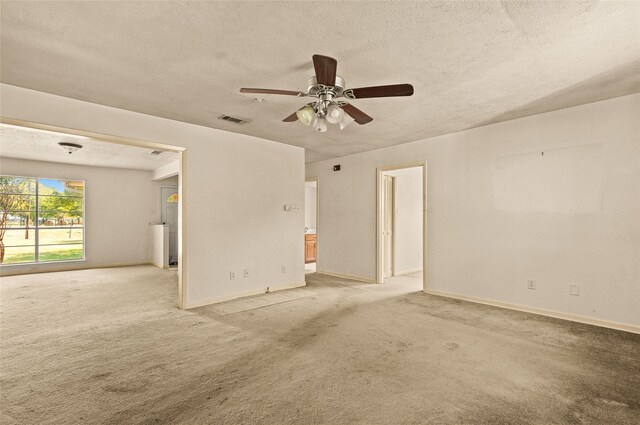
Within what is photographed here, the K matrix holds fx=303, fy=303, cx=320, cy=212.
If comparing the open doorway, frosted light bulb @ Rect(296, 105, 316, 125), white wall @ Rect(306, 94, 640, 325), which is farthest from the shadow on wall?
the open doorway

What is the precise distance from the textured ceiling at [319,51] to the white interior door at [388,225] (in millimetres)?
2892

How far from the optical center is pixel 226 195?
16.1ft

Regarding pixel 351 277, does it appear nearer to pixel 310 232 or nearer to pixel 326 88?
pixel 310 232

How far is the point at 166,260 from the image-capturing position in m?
8.11

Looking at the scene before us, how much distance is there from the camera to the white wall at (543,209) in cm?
355

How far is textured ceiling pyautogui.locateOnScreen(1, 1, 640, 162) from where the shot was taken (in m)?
2.07

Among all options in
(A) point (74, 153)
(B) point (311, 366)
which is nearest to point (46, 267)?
(A) point (74, 153)

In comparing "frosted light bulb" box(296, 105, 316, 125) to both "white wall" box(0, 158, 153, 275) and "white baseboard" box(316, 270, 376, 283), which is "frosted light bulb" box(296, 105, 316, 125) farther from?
"white wall" box(0, 158, 153, 275)

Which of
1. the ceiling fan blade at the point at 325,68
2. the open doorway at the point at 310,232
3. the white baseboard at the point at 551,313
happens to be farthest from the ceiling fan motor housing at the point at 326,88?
the open doorway at the point at 310,232

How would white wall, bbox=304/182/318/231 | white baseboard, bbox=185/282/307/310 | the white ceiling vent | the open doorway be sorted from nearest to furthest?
the white ceiling vent
white baseboard, bbox=185/282/307/310
the open doorway
white wall, bbox=304/182/318/231

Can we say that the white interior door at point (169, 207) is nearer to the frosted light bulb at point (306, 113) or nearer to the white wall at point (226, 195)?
A: the white wall at point (226, 195)

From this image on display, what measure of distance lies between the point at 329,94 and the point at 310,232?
6802mm

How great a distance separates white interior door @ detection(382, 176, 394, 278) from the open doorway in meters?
1.62

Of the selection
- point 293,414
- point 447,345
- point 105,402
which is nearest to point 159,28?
point 105,402
